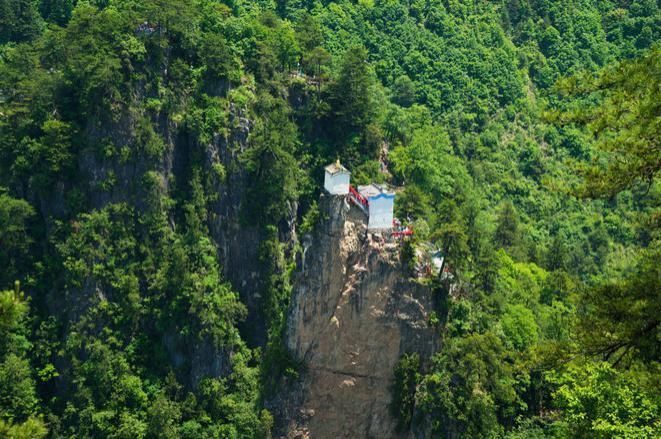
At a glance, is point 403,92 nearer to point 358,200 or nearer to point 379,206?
point 358,200

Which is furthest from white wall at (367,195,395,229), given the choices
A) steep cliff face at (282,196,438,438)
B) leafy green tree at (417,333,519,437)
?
leafy green tree at (417,333,519,437)

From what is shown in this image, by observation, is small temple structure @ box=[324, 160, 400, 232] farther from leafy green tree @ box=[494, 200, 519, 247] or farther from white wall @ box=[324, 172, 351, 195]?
leafy green tree @ box=[494, 200, 519, 247]

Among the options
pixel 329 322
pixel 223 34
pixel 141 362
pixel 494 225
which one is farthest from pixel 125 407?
pixel 494 225

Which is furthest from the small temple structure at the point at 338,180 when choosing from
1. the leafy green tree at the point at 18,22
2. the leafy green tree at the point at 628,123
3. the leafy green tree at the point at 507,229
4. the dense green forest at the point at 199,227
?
the leafy green tree at the point at 18,22

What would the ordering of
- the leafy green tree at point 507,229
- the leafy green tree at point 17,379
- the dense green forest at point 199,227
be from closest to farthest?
the dense green forest at point 199,227
the leafy green tree at point 17,379
the leafy green tree at point 507,229

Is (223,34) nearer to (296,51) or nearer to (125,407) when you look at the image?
(296,51)

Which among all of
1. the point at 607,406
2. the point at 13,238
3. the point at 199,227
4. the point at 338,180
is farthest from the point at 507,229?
the point at 607,406

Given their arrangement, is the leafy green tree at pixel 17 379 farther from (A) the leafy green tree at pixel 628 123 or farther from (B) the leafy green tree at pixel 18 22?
(A) the leafy green tree at pixel 628 123

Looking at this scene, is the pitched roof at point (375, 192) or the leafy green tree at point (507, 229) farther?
the leafy green tree at point (507, 229)
